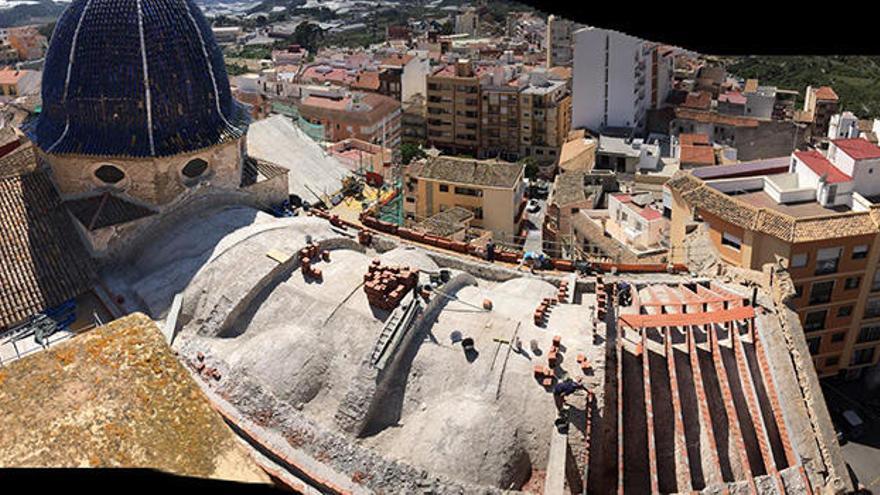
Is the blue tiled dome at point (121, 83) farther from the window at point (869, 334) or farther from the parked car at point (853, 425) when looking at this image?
the window at point (869, 334)

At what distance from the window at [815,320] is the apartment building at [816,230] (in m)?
0.04

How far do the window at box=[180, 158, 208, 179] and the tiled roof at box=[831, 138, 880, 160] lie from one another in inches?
929

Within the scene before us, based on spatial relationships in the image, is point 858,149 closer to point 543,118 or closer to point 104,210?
point 104,210

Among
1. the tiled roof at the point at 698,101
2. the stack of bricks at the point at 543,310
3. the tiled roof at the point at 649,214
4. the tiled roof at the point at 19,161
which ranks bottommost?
A: the tiled roof at the point at 698,101

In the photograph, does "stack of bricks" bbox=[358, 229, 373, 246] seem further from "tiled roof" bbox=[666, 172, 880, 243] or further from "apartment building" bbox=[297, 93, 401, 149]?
"apartment building" bbox=[297, 93, 401, 149]

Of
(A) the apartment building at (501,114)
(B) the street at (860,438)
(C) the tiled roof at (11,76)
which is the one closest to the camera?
(B) the street at (860,438)

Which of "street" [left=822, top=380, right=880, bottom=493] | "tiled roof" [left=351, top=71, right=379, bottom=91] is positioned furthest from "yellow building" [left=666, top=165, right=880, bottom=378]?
"tiled roof" [left=351, top=71, right=379, bottom=91]

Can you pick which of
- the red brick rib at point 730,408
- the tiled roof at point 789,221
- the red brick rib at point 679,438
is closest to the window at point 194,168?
the red brick rib at point 679,438

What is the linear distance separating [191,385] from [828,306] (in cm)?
2883

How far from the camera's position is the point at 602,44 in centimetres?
5309

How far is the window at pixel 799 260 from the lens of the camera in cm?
2653

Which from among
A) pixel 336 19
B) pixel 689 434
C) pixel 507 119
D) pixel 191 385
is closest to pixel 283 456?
pixel 689 434

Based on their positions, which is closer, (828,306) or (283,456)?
(283,456)

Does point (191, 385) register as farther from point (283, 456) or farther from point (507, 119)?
point (507, 119)
